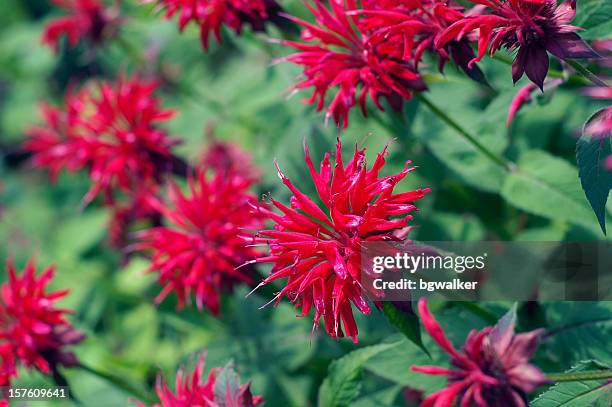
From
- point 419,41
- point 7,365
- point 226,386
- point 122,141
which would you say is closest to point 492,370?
point 226,386

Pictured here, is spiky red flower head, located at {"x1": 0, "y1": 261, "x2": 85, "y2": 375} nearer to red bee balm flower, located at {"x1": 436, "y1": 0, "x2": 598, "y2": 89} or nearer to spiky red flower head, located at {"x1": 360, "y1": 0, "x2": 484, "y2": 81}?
spiky red flower head, located at {"x1": 360, "y1": 0, "x2": 484, "y2": 81}

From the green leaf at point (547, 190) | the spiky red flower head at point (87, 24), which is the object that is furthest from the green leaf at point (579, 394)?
the spiky red flower head at point (87, 24)

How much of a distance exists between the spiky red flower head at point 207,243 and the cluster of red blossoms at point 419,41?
286 millimetres

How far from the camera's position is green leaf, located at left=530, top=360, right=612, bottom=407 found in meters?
0.83

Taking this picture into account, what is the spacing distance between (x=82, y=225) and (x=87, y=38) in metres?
0.58

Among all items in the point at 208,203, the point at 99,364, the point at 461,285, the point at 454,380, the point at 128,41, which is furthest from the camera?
the point at 128,41

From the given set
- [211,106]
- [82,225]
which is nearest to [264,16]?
[211,106]

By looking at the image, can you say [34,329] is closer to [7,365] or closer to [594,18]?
[7,365]

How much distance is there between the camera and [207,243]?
48.6 inches

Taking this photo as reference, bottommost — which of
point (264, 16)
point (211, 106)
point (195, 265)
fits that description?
point (195, 265)

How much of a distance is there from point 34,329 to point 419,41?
2.65 feet

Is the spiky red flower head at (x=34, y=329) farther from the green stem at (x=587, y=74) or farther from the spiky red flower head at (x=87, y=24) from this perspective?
the green stem at (x=587, y=74)

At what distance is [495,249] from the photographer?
1.21 meters

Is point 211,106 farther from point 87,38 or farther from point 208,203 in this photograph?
point 208,203
